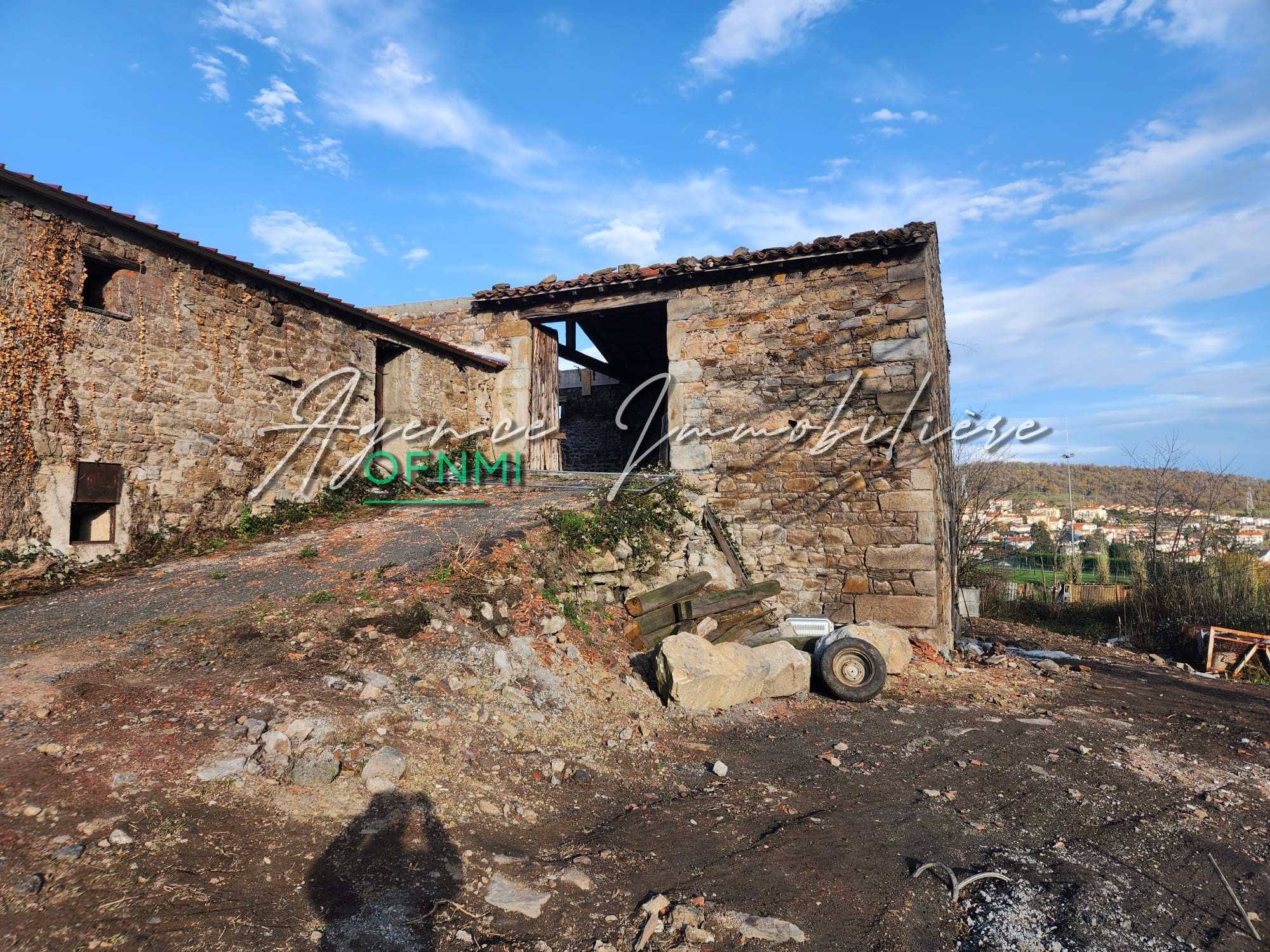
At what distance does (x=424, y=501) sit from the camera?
31.9 feet

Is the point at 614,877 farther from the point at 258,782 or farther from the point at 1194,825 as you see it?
the point at 1194,825

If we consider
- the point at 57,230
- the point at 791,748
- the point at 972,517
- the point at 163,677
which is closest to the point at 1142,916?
the point at 791,748

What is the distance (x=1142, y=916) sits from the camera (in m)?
3.04

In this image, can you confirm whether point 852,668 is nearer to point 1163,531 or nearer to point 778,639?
point 778,639

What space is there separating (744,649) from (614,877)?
3212 mm

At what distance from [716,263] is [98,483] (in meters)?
7.86

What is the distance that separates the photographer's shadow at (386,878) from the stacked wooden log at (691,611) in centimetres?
347

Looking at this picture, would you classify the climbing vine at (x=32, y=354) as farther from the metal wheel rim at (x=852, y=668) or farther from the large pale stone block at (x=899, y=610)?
the large pale stone block at (x=899, y=610)

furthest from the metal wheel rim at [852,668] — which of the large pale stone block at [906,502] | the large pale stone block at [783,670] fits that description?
the large pale stone block at [906,502]

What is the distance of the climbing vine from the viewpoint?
242 inches

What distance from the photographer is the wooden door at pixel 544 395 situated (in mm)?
11680

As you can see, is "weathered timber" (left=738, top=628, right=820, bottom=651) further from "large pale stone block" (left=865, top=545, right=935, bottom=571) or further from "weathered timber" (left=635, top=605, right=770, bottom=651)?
"large pale stone block" (left=865, top=545, right=935, bottom=571)

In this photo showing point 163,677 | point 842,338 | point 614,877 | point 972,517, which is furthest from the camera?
point 972,517

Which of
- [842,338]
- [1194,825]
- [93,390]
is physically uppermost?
[842,338]
